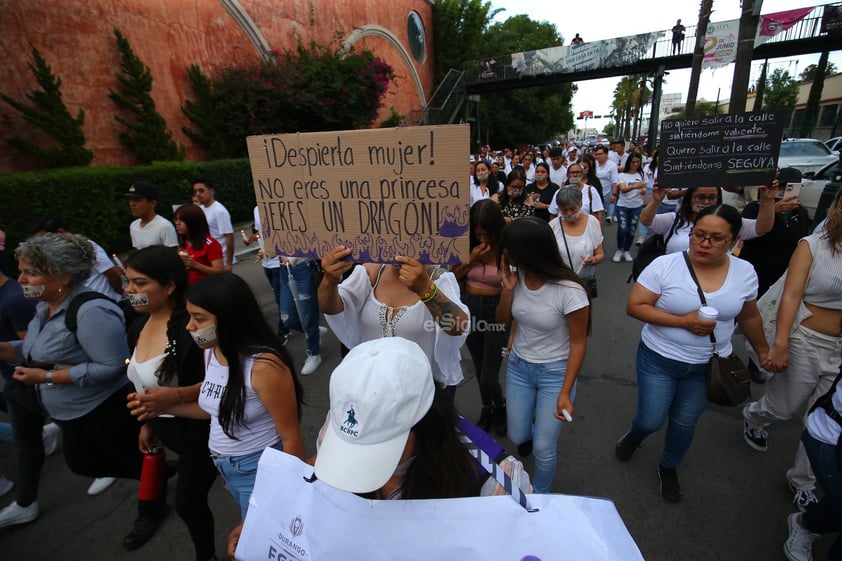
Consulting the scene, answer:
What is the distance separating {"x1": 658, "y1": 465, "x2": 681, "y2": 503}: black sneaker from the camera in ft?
9.02

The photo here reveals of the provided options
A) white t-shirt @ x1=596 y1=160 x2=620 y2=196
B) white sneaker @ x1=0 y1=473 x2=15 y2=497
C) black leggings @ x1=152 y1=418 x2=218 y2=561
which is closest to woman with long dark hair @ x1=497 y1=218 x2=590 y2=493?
black leggings @ x1=152 y1=418 x2=218 y2=561

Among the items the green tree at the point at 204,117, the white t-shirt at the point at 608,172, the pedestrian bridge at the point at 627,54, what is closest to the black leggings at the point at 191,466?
the white t-shirt at the point at 608,172

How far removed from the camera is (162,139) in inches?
437

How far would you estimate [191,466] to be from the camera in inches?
86.8

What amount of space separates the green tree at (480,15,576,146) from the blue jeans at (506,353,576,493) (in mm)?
33866

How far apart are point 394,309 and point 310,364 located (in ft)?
8.68

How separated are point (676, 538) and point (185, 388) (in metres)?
2.91

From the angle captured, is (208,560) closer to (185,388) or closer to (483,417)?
(185,388)

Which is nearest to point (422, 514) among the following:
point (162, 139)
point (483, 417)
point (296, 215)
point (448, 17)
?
point (296, 215)

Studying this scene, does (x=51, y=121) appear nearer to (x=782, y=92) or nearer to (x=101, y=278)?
(x=101, y=278)

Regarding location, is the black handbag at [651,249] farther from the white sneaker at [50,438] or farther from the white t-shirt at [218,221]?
the white sneaker at [50,438]

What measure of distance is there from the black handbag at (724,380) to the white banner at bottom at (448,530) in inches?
74.4

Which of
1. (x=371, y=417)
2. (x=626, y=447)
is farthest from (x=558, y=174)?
(x=371, y=417)

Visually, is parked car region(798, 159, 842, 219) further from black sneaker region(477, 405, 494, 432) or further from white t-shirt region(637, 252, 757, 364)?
black sneaker region(477, 405, 494, 432)
